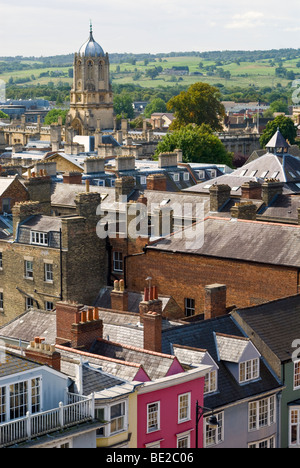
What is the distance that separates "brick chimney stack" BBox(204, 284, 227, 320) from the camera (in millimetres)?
41750

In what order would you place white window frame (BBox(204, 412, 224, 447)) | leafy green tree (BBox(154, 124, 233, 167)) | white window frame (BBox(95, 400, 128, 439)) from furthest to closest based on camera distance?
1. leafy green tree (BBox(154, 124, 233, 167))
2. white window frame (BBox(204, 412, 224, 447))
3. white window frame (BBox(95, 400, 128, 439))

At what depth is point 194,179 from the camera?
86125 mm

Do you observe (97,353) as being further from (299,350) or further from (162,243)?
(162,243)

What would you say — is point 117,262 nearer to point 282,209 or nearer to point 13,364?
point 282,209

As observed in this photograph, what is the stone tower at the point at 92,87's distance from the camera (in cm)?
15800

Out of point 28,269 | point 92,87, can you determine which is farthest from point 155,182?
point 92,87

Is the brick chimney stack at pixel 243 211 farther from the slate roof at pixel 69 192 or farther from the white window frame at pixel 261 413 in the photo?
the white window frame at pixel 261 413

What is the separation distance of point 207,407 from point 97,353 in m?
4.63

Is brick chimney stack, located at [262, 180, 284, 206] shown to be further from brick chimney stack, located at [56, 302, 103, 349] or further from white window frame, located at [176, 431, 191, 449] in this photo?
white window frame, located at [176, 431, 191, 449]

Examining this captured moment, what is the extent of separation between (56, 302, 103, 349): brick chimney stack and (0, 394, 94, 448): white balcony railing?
6.41 meters

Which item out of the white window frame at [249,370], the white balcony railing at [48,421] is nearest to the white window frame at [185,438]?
the white window frame at [249,370]

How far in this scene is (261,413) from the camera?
36.8m

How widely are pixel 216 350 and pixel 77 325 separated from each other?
555cm

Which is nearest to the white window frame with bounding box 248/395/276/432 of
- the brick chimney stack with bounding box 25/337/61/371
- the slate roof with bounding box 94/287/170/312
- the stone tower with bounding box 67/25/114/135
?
the brick chimney stack with bounding box 25/337/61/371
